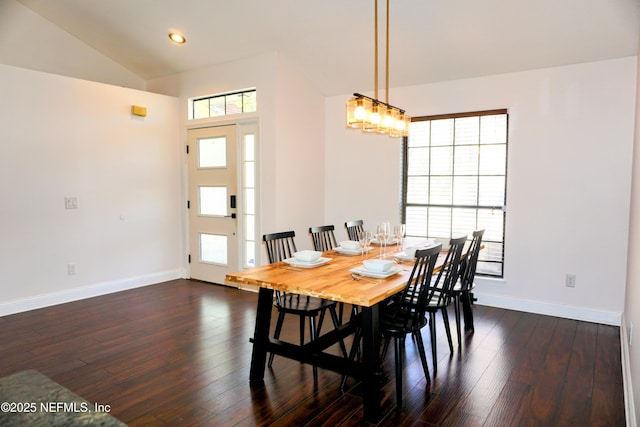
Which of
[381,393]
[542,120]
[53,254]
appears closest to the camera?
[381,393]

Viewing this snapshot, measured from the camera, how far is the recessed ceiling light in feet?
15.6

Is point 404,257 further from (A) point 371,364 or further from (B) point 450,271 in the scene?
(A) point 371,364

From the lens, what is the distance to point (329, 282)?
2451mm

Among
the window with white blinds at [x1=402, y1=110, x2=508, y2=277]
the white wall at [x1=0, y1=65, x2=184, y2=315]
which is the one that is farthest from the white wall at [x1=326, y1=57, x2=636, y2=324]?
the white wall at [x1=0, y1=65, x2=184, y2=315]

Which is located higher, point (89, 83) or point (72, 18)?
point (72, 18)

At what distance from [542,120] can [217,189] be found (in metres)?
3.99

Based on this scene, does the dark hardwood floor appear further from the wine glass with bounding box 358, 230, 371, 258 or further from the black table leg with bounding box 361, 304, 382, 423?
the wine glass with bounding box 358, 230, 371, 258

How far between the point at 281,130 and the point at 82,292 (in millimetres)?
3039

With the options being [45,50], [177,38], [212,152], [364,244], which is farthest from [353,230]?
[45,50]

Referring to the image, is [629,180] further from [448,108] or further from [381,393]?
[381,393]

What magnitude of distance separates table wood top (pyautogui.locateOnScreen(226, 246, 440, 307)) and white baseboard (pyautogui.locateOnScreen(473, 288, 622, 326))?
2102 millimetres

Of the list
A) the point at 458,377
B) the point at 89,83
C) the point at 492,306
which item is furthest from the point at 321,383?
the point at 89,83

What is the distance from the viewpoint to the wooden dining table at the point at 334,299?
89.9 inches

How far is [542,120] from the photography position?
421cm
